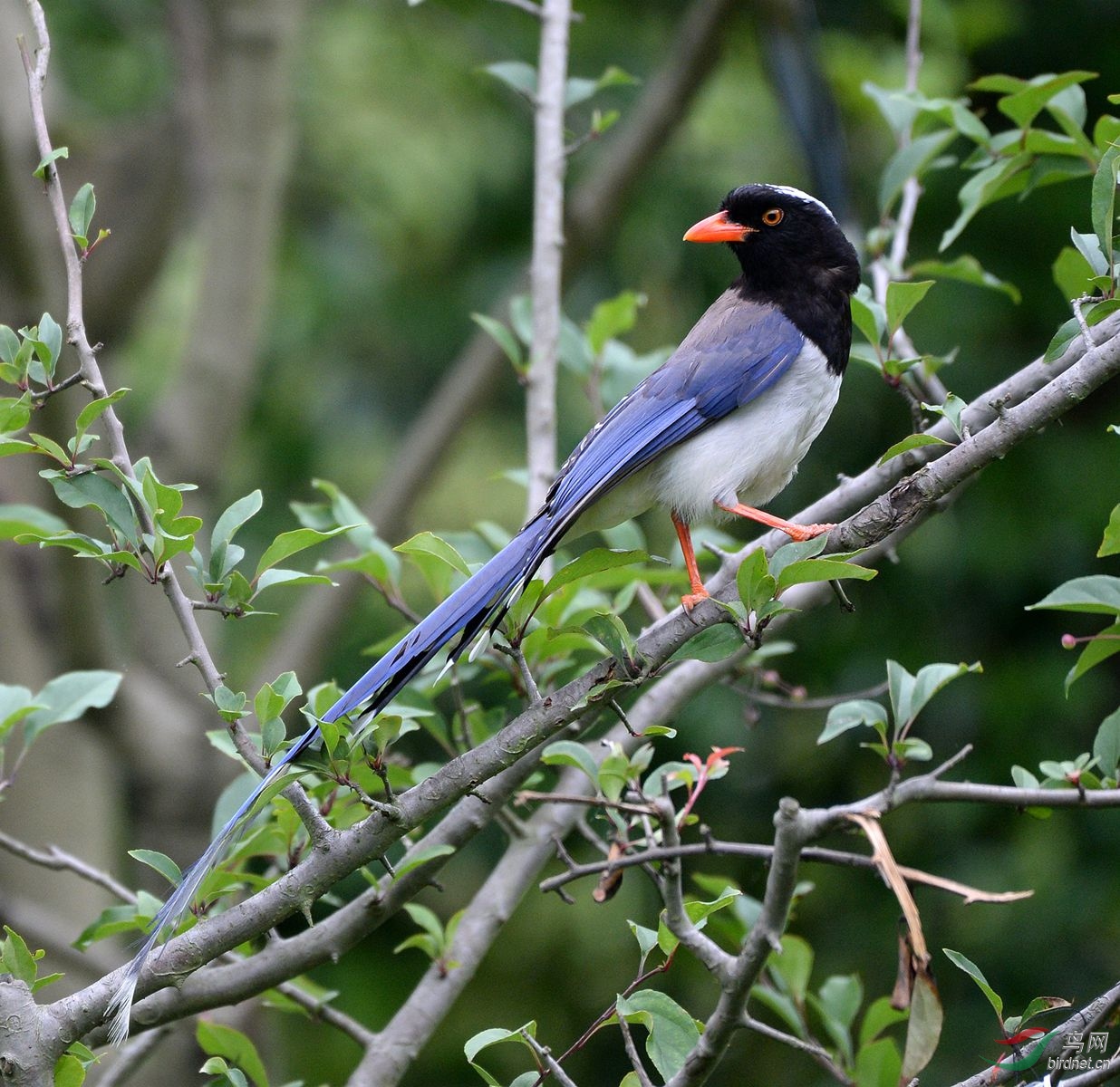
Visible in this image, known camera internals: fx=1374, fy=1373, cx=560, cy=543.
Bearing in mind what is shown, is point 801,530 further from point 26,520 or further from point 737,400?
Result: point 26,520

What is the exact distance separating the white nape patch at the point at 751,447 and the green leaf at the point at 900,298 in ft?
2.04

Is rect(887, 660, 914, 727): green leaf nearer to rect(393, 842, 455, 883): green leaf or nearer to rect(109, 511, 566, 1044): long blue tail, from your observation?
rect(109, 511, 566, 1044): long blue tail

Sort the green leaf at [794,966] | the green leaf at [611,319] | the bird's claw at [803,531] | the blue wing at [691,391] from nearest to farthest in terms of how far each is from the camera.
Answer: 1. the bird's claw at [803,531]
2. the green leaf at [794,966]
3. the blue wing at [691,391]
4. the green leaf at [611,319]

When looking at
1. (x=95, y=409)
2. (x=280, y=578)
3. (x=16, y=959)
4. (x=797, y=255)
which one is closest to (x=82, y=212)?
(x=95, y=409)

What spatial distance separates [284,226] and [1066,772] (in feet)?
26.8

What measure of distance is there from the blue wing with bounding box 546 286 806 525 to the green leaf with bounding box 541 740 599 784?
81 cm

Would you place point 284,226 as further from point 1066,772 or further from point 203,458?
point 1066,772

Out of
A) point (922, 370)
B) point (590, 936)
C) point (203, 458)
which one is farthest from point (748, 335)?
point (590, 936)

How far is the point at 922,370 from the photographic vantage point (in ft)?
11.0

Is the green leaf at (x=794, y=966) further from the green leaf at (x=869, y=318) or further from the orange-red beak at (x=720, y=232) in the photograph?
the orange-red beak at (x=720, y=232)

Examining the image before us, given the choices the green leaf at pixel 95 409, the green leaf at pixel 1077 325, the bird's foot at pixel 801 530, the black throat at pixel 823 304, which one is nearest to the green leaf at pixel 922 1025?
the bird's foot at pixel 801 530

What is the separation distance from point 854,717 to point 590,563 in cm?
57

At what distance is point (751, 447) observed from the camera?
3570mm

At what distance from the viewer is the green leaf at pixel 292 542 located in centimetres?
239
